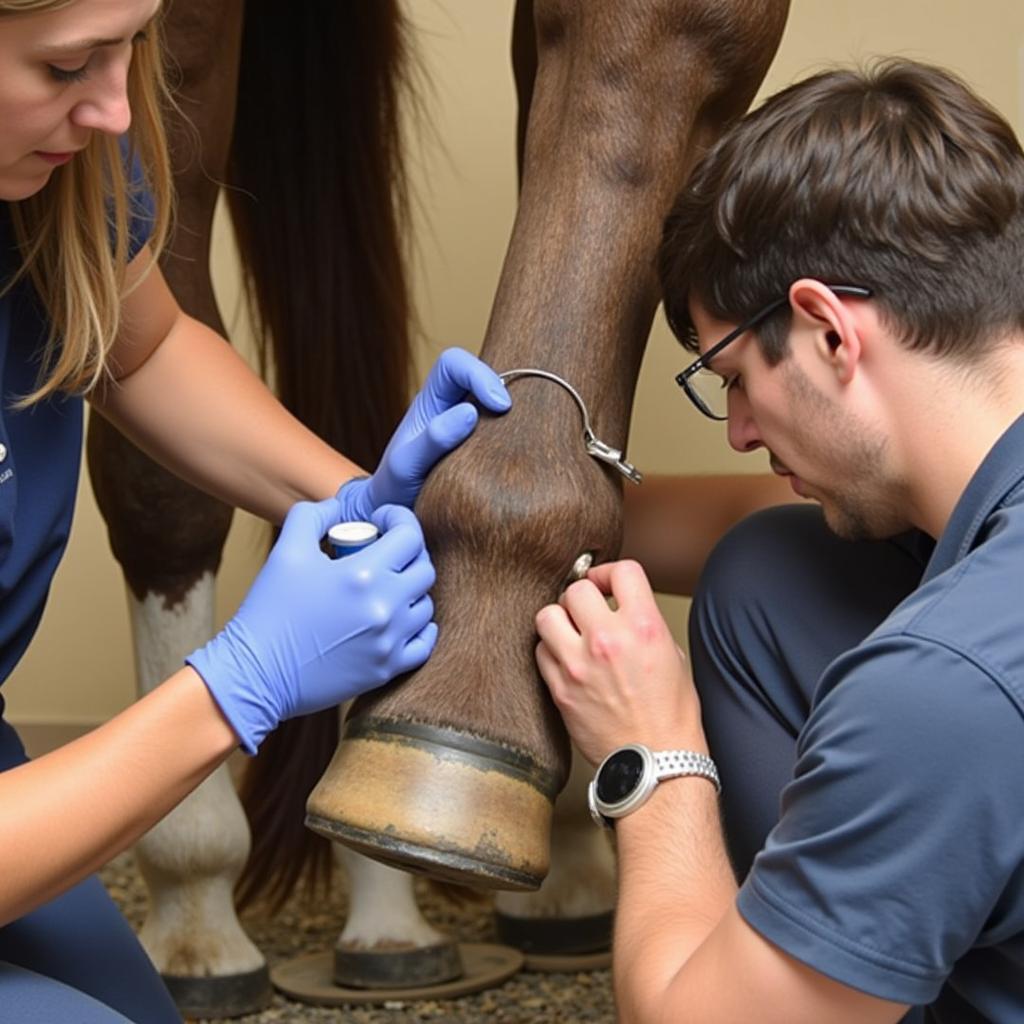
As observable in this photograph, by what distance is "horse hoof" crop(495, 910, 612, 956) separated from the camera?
1.91 metres

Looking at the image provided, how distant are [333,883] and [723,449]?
2.68 ft

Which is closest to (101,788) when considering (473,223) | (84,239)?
(84,239)

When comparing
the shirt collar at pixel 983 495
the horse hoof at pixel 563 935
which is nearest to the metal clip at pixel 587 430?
the shirt collar at pixel 983 495

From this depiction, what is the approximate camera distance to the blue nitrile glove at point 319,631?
3.74 feet

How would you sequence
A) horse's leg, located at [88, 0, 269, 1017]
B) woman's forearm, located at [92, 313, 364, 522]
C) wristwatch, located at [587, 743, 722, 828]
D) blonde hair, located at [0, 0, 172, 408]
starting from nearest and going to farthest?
1. wristwatch, located at [587, 743, 722, 828]
2. blonde hair, located at [0, 0, 172, 408]
3. woman's forearm, located at [92, 313, 364, 522]
4. horse's leg, located at [88, 0, 269, 1017]

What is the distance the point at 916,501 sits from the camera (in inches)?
43.6

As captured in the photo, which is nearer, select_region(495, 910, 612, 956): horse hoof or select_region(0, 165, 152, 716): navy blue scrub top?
select_region(0, 165, 152, 716): navy blue scrub top

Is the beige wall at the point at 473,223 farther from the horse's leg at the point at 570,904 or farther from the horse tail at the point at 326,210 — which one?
the horse's leg at the point at 570,904

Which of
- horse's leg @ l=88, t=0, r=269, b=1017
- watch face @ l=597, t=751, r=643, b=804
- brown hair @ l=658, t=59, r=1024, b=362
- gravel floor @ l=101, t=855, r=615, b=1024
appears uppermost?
brown hair @ l=658, t=59, r=1024, b=362

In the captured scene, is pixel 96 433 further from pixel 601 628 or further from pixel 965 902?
pixel 965 902

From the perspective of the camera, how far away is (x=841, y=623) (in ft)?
4.06

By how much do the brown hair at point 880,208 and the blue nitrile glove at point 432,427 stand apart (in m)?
0.15

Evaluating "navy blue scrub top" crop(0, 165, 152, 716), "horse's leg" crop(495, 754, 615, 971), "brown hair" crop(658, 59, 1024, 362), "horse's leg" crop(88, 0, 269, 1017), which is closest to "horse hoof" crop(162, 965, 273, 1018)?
"horse's leg" crop(88, 0, 269, 1017)

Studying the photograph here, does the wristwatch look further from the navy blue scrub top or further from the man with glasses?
the navy blue scrub top
